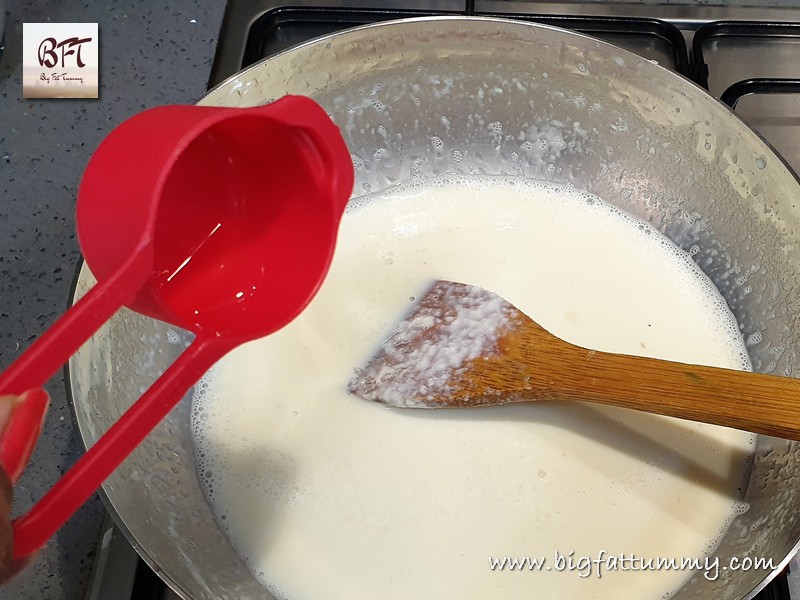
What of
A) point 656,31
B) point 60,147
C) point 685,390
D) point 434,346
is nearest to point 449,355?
point 434,346

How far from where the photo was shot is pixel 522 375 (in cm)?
83

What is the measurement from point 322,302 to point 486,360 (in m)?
0.29

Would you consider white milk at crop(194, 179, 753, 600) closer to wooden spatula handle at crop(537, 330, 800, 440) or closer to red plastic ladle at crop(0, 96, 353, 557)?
wooden spatula handle at crop(537, 330, 800, 440)

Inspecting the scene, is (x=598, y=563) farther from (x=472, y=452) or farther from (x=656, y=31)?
(x=656, y=31)

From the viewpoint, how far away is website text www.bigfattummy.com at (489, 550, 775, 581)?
799 mm

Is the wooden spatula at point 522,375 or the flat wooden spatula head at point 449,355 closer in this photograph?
the wooden spatula at point 522,375

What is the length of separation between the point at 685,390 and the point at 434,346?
317 mm

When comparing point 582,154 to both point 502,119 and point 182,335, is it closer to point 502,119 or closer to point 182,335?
point 502,119

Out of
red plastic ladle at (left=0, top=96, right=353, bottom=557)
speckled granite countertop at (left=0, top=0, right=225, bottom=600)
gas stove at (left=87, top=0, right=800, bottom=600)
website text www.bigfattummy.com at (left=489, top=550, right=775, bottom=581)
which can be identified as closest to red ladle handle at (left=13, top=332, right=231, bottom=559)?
red plastic ladle at (left=0, top=96, right=353, bottom=557)

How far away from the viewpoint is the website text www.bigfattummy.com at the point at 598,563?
80cm

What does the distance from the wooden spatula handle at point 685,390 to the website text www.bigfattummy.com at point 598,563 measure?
0.19 m

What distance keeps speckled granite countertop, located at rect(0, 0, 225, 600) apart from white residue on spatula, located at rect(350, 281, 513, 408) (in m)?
0.37

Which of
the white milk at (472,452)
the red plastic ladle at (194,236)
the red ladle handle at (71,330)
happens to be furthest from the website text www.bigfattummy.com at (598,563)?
the red ladle handle at (71,330)

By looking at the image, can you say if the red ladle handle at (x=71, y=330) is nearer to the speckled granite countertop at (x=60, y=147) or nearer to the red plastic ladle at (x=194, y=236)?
the red plastic ladle at (x=194, y=236)
